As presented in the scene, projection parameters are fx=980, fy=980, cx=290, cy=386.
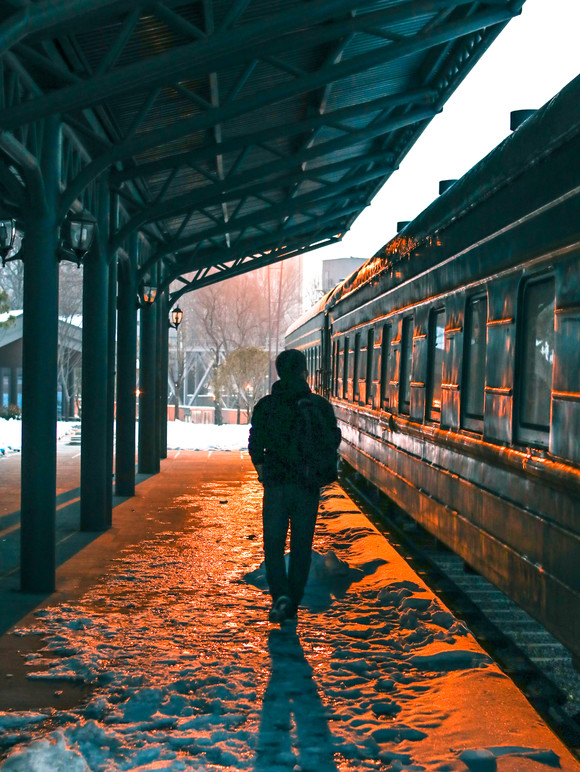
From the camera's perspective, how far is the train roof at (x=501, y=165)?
4652 millimetres

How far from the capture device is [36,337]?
24.4 feet

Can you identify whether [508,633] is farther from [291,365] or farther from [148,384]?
[148,384]

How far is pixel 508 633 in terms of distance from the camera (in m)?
6.58

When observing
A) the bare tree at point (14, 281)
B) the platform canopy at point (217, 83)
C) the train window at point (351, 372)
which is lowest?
the train window at point (351, 372)

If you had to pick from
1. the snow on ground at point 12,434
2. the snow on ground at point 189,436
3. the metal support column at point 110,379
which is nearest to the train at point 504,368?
the metal support column at point 110,379

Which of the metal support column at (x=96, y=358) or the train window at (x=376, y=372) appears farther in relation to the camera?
the train window at (x=376, y=372)

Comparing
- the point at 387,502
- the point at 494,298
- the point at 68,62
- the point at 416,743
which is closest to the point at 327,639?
the point at 416,743

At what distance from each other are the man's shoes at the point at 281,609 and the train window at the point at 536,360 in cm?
210

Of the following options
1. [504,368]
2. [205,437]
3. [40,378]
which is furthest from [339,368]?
[205,437]

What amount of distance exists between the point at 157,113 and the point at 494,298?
5763 millimetres

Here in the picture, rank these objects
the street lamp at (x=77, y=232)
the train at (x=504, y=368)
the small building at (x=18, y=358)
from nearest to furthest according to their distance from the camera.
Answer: the train at (x=504, y=368) < the street lamp at (x=77, y=232) < the small building at (x=18, y=358)

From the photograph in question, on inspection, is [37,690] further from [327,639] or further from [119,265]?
[119,265]

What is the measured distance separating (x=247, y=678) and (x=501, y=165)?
332cm

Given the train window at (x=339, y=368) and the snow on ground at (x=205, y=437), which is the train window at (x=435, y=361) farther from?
the snow on ground at (x=205, y=437)
